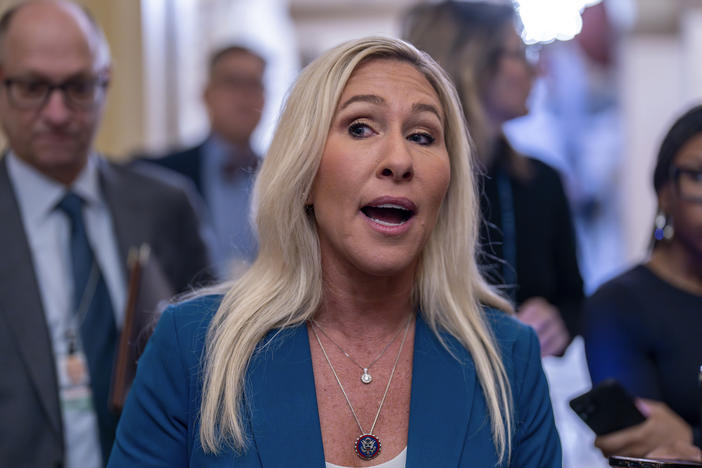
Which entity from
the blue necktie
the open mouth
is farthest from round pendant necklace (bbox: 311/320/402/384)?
the blue necktie

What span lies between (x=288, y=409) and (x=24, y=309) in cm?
104

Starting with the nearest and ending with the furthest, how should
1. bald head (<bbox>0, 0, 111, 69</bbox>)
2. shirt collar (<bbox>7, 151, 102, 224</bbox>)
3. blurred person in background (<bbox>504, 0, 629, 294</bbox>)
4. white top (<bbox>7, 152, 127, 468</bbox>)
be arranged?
white top (<bbox>7, 152, 127, 468</bbox>) < shirt collar (<bbox>7, 151, 102, 224</bbox>) < bald head (<bbox>0, 0, 111, 69</bbox>) < blurred person in background (<bbox>504, 0, 629, 294</bbox>)

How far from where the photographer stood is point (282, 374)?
1.93 meters

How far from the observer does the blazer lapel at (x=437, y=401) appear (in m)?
1.87

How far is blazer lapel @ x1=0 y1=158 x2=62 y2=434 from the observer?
2.48 m

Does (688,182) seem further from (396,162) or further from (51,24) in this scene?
(51,24)

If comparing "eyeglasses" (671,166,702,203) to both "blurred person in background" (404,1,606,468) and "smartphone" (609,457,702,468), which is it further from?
"smartphone" (609,457,702,468)

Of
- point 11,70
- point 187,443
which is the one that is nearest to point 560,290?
Result: point 187,443

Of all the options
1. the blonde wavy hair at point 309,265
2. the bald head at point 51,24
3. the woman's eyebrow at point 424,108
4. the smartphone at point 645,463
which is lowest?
the smartphone at point 645,463

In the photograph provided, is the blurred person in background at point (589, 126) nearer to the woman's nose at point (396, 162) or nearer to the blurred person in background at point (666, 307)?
the blurred person in background at point (666, 307)

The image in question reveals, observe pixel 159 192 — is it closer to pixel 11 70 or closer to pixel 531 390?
pixel 11 70

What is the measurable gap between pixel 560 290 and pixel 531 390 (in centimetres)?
109

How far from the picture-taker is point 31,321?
8.36ft

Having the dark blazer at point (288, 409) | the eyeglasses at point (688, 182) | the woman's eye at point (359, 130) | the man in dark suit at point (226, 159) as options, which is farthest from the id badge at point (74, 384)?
the eyeglasses at point (688, 182)
